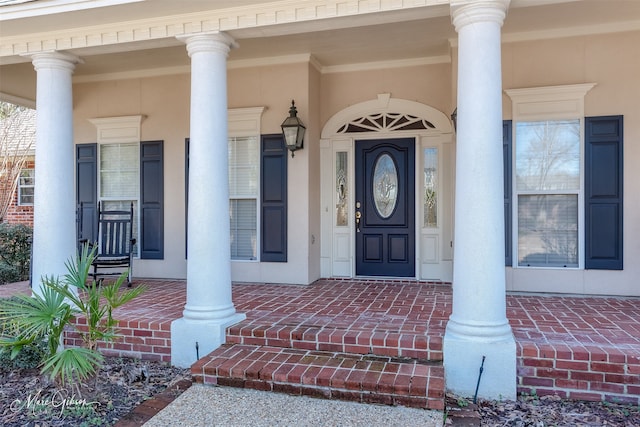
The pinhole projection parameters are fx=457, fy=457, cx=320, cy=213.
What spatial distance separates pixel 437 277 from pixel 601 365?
277 centimetres

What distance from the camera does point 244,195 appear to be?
5.96 meters

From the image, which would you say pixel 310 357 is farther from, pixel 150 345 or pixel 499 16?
pixel 499 16

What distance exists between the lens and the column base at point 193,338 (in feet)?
12.1

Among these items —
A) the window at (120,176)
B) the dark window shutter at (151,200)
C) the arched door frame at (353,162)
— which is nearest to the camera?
the arched door frame at (353,162)

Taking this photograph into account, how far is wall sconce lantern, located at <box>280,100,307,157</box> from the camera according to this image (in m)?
5.52

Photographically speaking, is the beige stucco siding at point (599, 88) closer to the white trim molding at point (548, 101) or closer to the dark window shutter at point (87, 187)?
the white trim molding at point (548, 101)

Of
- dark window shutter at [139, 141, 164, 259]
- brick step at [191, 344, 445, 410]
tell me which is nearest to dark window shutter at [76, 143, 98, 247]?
dark window shutter at [139, 141, 164, 259]

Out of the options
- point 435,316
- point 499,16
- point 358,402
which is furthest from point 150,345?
point 499,16

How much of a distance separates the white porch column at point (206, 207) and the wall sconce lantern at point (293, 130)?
1.75 m

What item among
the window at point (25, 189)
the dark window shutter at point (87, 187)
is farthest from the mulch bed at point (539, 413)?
the window at point (25, 189)

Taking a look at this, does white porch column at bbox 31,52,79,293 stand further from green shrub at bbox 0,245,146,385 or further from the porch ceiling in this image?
green shrub at bbox 0,245,146,385

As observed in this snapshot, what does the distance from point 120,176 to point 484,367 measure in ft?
17.7

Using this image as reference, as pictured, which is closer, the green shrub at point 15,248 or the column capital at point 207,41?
the column capital at point 207,41

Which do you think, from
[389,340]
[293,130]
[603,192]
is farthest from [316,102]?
[389,340]
